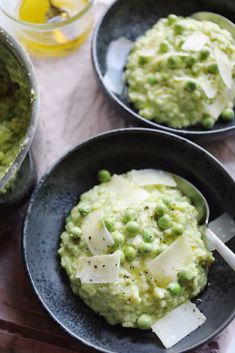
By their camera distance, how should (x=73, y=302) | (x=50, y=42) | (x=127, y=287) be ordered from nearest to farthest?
(x=127, y=287), (x=73, y=302), (x=50, y=42)

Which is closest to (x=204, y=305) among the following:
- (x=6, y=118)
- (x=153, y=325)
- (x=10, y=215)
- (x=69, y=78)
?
(x=153, y=325)

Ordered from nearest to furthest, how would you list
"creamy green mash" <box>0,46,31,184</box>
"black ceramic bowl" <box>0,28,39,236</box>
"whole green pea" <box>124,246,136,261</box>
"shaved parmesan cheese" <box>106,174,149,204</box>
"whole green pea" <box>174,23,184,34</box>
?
"black ceramic bowl" <box>0,28,39,236</box> → "creamy green mash" <box>0,46,31,184</box> → "whole green pea" <box>124,246,136,261</box> → "shaved parmesan cheese" <box>106,174,149,204</box> → "whole green pea" <box>174,23,184,34</box>

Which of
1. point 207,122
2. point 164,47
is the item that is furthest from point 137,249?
point 164,47

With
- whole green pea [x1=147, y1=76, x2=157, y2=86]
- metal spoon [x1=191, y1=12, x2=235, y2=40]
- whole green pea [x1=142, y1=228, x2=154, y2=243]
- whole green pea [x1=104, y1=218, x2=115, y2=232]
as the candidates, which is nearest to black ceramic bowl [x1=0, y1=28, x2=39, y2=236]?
whole green pea [x1=104, y1=218, x2=115, y2=232]

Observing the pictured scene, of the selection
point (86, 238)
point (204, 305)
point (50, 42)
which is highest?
point (50, 42)

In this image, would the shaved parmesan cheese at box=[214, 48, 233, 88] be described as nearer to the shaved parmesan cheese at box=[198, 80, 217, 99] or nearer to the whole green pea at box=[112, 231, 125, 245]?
the shaved parmesan cheese at box=[198, 80, 217, 99]

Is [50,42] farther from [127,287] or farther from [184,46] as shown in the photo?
[127,287]
